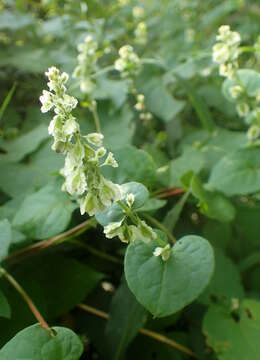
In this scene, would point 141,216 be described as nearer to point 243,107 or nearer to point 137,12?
point 243,107

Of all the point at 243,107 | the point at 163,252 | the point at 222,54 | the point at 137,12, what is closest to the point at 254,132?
the point at 243,107

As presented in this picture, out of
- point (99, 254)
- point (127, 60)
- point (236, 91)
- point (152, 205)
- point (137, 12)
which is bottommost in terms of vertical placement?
point (99, 254)

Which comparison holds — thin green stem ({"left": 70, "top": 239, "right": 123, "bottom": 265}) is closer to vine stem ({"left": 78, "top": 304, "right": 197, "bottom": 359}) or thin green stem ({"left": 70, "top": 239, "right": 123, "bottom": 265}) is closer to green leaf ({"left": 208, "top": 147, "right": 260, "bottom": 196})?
vine stem ({"left": 78, "top": 304, "right": 197, "bottom": 359})

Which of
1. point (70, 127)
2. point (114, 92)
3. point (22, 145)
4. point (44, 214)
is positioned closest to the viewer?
point (70, 127)

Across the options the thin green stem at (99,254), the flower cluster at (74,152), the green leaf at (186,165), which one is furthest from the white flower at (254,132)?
the flower cluster at (74,152)

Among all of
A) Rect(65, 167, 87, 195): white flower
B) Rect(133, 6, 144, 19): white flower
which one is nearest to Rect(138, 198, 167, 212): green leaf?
Rect(65, 167, 87, 195): white flower

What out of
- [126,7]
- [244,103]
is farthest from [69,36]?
[244,103]
